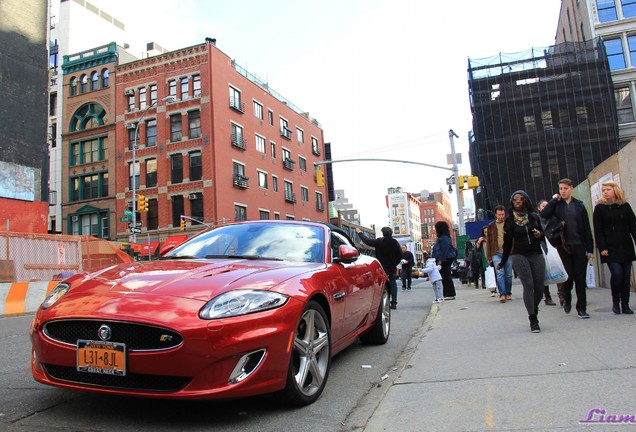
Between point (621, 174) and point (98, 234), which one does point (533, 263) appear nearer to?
point (621, 174)

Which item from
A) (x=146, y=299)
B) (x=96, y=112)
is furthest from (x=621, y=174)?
(x=96, y=112)

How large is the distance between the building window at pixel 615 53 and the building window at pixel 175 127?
3137 cm

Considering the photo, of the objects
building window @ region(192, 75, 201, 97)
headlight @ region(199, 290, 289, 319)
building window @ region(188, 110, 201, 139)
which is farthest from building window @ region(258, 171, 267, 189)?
headlight @ region(199, 290, 289, 319)

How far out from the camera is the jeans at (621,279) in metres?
6.30

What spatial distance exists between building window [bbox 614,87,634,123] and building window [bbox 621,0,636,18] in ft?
15.4

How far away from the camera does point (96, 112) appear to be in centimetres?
4216

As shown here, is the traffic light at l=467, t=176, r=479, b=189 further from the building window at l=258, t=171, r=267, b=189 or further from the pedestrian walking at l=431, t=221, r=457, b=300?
the building window at l=258, t=171, r=267, b=189

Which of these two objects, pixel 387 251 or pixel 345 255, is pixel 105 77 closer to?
pixel 387 251

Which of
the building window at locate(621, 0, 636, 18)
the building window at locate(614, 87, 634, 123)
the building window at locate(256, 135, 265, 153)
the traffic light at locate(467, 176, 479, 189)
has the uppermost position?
the building window at locate(621, 0, 636, 18)

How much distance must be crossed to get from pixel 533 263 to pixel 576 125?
33387mm

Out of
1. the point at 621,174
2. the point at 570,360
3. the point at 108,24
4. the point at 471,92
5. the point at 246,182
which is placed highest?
the point at 108,24

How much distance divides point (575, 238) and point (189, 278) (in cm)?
536

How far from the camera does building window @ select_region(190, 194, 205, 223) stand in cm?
3709

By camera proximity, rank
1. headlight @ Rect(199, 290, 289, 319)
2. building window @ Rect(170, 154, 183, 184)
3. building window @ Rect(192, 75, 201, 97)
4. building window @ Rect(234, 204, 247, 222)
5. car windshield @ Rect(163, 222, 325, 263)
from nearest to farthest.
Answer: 1. headlight @ Rect(199, 290, 289, 319)
2. car windshield @ Rect(163, 222, 325, 263)
3. building window @ Rect(192, 75, 201, 97)
4. building window @ Rect(170, 154, 183, 184)
5. building window @ Rect(234, 204, 247, 222)
